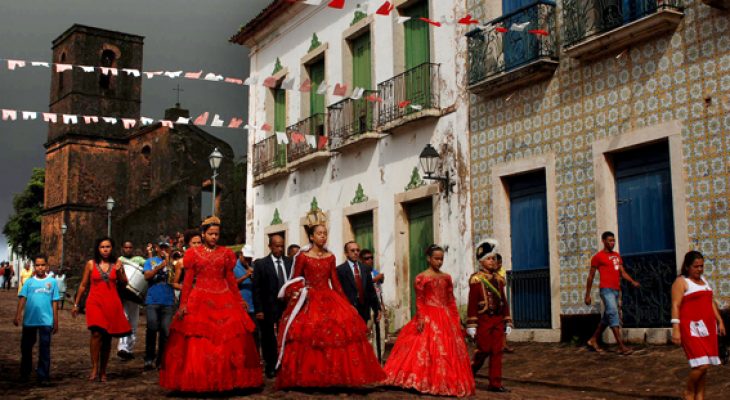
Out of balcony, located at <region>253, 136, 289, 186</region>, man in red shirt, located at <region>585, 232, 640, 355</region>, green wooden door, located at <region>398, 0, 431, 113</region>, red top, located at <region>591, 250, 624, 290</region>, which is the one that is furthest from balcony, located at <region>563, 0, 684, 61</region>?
balcony, located at <region>253, 136, 289, 186</region>

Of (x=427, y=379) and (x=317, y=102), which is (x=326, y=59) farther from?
(x=427, y=379)

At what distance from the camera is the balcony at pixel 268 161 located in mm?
20922

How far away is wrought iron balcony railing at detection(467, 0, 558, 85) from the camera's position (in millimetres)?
12914

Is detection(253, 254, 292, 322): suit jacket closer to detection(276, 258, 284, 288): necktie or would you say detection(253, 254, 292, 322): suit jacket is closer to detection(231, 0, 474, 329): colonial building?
detection(276, 258, 284, 288): necktie

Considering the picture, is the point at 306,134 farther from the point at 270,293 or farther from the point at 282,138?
the point at 270,293

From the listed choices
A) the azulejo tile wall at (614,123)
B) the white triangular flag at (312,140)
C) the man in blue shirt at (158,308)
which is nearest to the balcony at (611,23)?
the azulejo tile wall at (614,123)

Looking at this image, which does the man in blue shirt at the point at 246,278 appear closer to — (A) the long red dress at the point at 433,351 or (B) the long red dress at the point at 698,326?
(A) the long red dress at the point at 433,351

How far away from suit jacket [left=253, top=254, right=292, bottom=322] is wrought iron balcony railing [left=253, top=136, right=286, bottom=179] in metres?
11.1

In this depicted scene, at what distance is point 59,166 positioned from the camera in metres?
46.7

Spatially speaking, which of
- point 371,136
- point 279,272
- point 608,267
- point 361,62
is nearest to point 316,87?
point 361,62

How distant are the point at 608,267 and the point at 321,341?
478 cm

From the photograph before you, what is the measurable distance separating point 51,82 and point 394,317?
38.8m

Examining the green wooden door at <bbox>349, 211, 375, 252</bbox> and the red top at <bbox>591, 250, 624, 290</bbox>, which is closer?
the red top at <bbox>591, 250, 624, 290</bbox>

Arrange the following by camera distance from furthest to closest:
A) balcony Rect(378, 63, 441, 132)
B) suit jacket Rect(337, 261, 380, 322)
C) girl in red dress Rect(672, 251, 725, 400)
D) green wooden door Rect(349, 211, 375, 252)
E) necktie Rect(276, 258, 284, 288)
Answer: green wooden door Rect(349, 211, 375, 252), balcony Rect(378, 63, 441, 132), suit jacket Rect(337, 261, 380, 322), necktie Rect(276, 258, 284, 288), girl in red dress Rect(672, 251, 725, 400)
